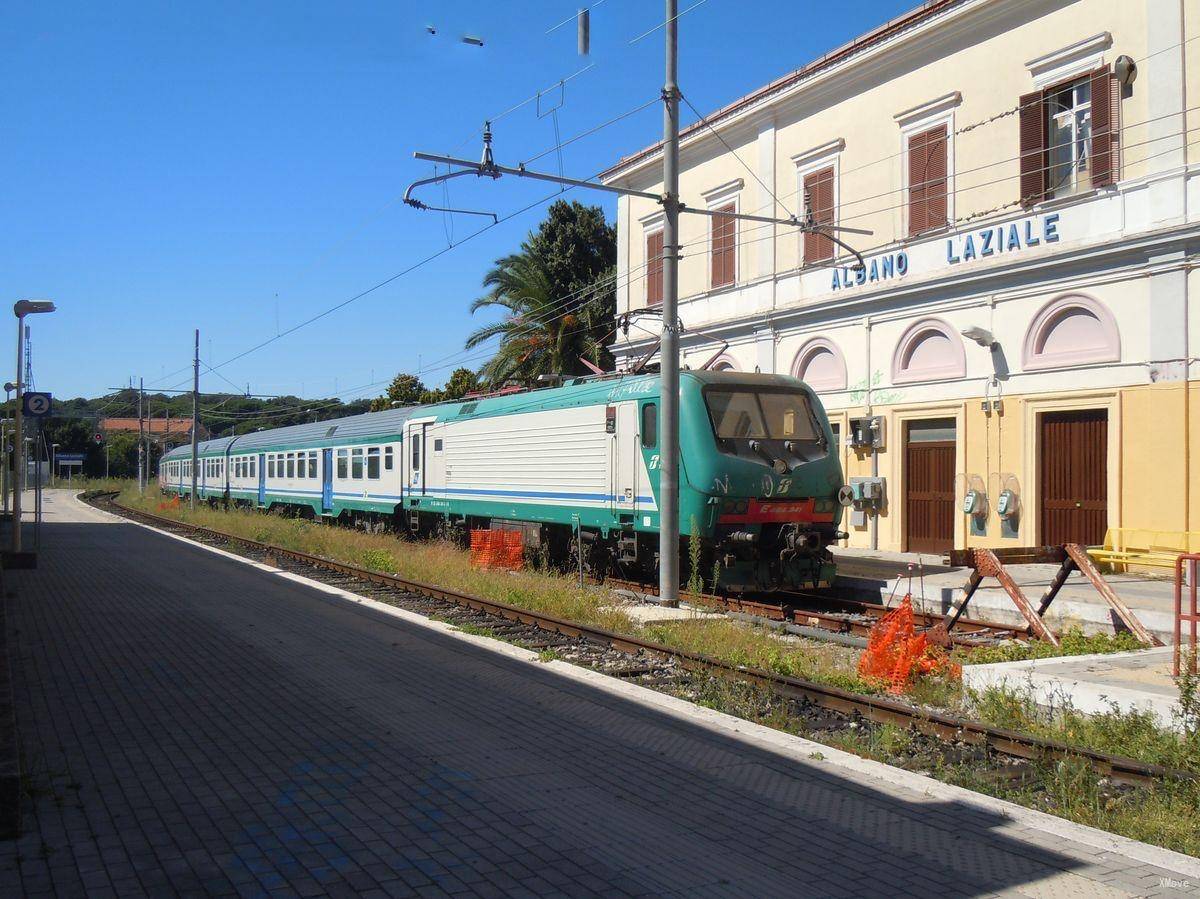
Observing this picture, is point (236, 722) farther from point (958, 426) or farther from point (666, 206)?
point (958, 426)

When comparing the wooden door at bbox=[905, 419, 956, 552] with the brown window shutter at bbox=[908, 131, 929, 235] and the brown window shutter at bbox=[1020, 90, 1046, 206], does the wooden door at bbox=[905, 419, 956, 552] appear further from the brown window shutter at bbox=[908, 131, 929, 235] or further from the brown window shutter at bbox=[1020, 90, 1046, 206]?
the brown window shutter at bbox=[1020, 90, 1046, 206]

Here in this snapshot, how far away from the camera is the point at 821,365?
2256cm

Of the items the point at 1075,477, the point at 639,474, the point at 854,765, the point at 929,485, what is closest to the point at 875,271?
the point at 929,485

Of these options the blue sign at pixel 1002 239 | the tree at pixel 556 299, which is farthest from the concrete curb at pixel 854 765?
the tree at pixel 556 299

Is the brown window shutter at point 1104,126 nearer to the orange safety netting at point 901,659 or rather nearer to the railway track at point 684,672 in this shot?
the orange safety netting at point 901,659

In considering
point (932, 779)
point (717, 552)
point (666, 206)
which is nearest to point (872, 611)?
point (717, 552)

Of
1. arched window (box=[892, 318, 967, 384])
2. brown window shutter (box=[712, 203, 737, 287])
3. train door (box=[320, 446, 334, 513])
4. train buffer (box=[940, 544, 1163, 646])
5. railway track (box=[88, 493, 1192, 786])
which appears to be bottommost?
railway track (box=[88, 493, 1192, 786])

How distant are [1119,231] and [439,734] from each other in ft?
45.2

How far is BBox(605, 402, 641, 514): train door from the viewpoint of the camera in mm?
14875

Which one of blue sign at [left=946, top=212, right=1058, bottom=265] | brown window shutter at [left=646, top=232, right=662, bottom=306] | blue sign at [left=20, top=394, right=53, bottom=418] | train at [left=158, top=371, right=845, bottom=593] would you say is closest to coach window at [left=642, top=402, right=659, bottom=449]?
train at [left=158, top=371, right=845, bottom=593]

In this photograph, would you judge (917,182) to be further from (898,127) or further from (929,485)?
(929,485)

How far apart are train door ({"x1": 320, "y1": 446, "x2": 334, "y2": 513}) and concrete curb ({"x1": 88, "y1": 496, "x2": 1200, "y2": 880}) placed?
66.3ft

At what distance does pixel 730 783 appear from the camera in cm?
617

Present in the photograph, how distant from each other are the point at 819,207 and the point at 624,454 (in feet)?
32.1
